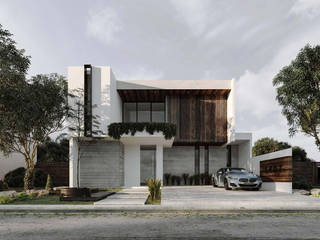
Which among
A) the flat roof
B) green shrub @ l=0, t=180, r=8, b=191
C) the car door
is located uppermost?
the flat roof

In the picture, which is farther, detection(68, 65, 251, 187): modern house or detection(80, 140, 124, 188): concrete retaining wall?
detection(80, 140, 124, 188): concrete retaining wall

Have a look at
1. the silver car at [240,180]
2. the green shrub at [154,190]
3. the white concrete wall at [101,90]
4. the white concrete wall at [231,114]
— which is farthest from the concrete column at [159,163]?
the green shrub at [154,190]

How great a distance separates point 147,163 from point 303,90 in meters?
12.2

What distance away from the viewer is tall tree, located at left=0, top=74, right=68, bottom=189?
14938 millimetres

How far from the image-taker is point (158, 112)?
25.5 metres

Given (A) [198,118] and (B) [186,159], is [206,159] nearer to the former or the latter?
(B) [186,159]

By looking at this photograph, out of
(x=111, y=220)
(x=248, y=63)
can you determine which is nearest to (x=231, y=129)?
(x=248, y=63)

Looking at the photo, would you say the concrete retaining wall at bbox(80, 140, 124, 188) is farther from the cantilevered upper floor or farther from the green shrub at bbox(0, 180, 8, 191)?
the green shrub at bbox(0, 180, 8, 191)

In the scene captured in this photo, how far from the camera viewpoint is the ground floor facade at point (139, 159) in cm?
2166

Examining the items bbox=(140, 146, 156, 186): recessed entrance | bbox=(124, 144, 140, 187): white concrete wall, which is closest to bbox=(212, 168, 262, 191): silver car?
bbox=(140, 146, 156, 186): recessed entrance

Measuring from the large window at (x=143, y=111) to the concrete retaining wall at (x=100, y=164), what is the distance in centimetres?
403

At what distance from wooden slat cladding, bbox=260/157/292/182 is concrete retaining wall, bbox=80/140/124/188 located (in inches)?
390

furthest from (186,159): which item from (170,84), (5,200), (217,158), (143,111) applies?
(5,200)

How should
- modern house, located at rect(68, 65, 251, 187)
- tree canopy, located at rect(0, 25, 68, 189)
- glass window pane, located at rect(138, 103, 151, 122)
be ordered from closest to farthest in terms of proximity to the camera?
tree canopy, located at rect(0, 25, 68, 189)
modern house, located at rect(68, 65, 251, 187)
glass window pane, located at rect(138, 103, 151, 122)
